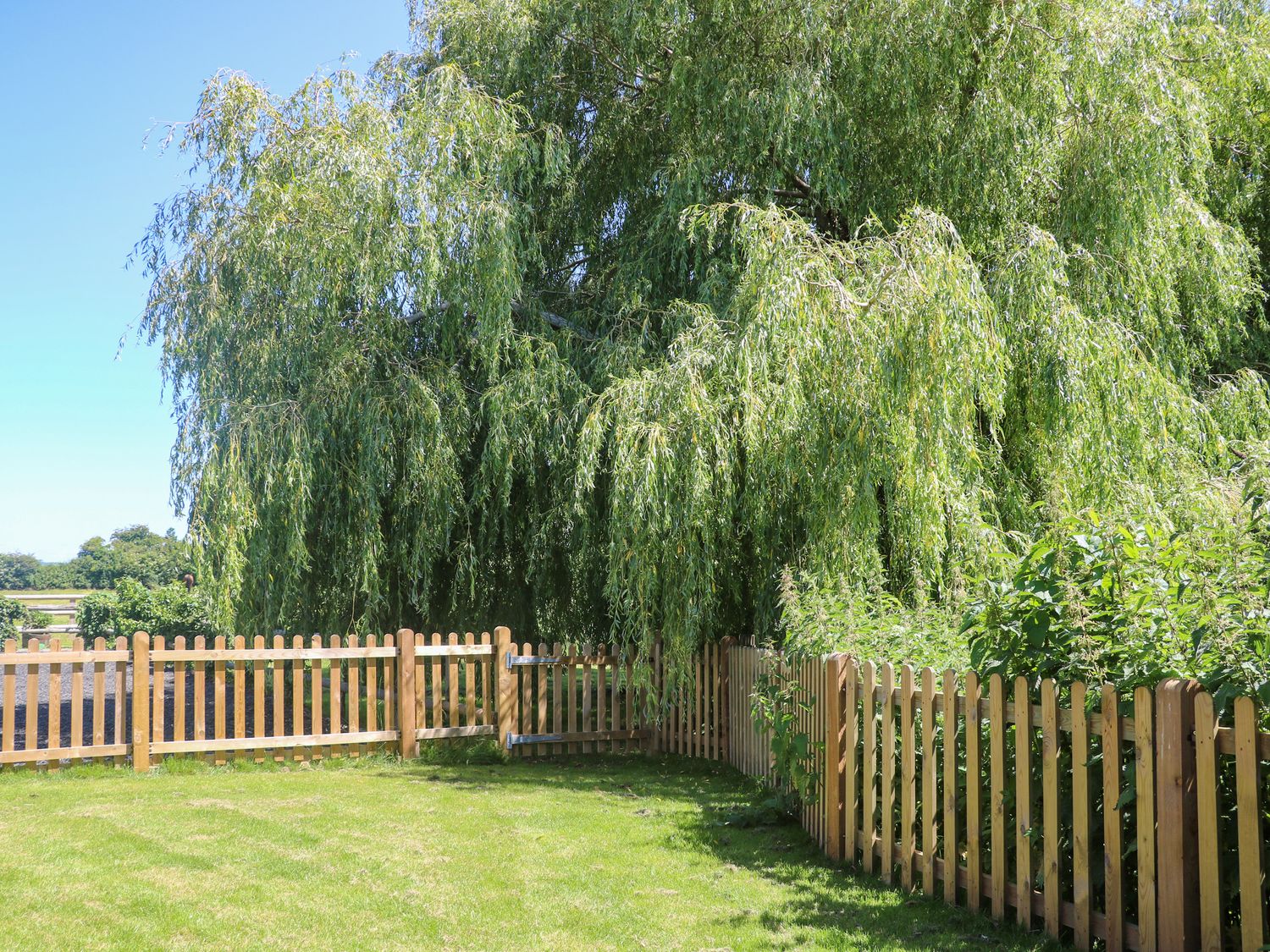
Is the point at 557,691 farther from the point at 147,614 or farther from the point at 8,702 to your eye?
the point at 147,614

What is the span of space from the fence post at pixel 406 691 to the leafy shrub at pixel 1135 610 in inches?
258

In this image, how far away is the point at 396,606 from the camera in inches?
466

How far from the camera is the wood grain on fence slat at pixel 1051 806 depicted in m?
4.46

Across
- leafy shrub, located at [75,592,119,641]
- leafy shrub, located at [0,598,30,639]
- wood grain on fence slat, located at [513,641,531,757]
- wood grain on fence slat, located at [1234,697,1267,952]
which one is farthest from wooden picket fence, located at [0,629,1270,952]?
leafy shrub, located at [0,598,30,639]

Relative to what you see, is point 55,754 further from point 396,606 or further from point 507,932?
point 507,932

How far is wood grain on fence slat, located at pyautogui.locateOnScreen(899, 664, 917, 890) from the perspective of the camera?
5.45 meters

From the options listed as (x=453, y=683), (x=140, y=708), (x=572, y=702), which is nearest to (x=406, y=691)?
(x=453, y=683)

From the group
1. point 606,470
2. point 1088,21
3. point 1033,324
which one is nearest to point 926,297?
point 1033,324

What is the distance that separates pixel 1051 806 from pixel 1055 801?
3cm

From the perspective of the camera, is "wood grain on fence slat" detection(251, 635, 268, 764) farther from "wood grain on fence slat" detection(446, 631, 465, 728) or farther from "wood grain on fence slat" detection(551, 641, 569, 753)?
"wood grain on fence slat" detection(551, 641, 569, 753)

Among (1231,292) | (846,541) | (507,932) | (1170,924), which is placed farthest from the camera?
(1231,292)

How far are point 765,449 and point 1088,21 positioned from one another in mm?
5781

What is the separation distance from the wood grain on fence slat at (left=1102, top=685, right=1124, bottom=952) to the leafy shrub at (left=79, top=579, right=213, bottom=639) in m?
20.3

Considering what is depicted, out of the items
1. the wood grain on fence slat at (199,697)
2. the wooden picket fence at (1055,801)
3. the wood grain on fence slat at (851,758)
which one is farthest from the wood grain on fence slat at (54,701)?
the wood grain on fence slat at (851,758)
